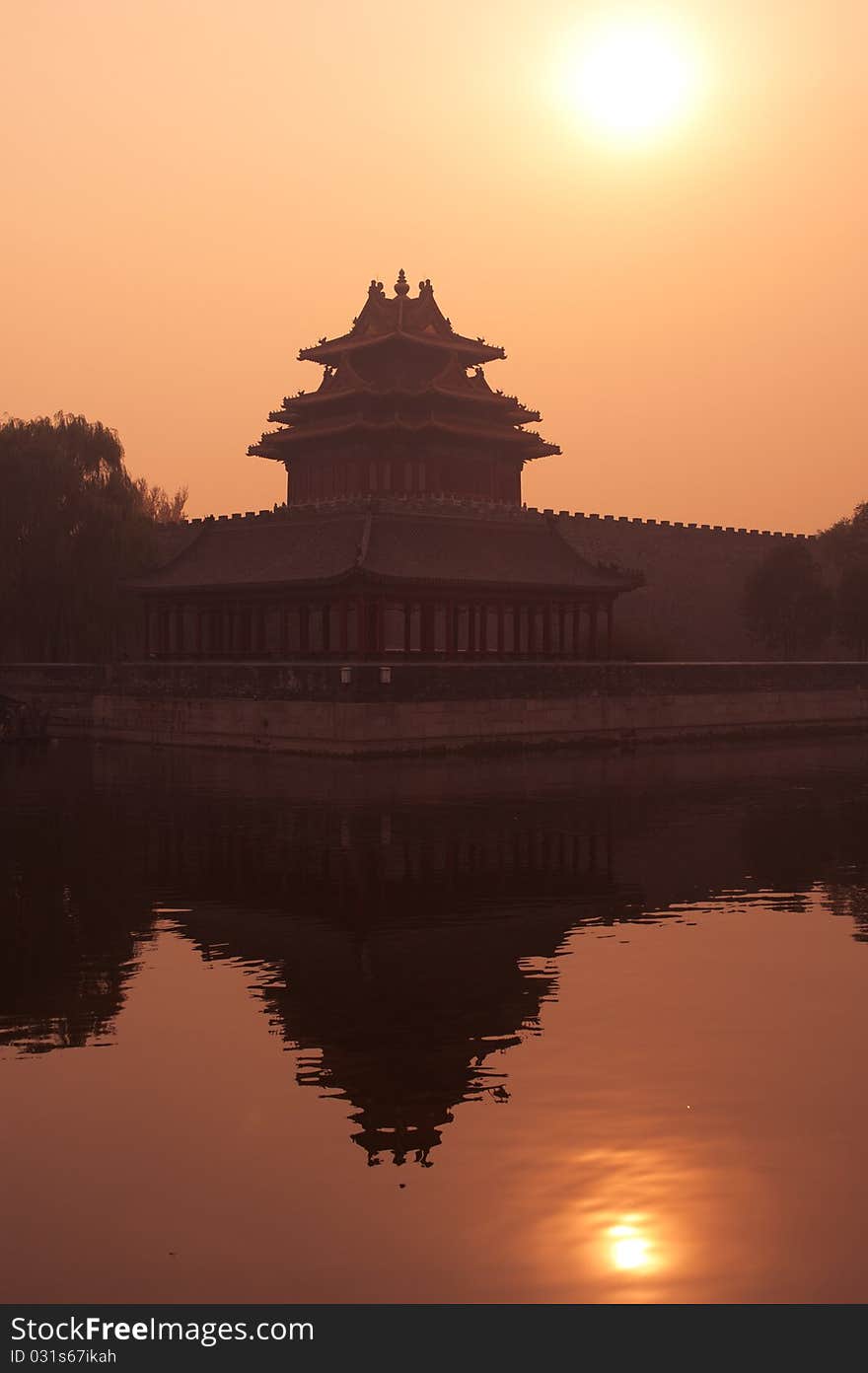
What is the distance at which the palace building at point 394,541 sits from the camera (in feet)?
126

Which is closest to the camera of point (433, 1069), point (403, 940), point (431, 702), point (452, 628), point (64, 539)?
A: point (433, 1069)

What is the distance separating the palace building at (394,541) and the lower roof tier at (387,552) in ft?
0.18

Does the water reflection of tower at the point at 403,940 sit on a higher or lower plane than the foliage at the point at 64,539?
lower

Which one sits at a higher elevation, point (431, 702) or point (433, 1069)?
point (431, 702)

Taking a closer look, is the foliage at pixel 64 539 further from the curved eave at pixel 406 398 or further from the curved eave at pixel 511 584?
the curved eave at pixel 511 584

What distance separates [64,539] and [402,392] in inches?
421

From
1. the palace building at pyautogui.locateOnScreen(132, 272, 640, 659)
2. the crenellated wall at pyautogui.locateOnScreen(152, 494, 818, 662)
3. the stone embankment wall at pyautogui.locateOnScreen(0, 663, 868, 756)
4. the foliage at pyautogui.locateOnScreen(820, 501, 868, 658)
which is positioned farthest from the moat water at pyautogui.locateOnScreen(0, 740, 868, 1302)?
the foliage at pyautogui.locateOnScreen(820, 501, 868, 658)

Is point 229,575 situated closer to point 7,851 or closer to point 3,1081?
point 7,851

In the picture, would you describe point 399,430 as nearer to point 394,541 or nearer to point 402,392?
point 402,392

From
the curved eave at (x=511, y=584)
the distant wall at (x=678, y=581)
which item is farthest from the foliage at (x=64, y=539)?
the distant wall at (x=678, y=581)

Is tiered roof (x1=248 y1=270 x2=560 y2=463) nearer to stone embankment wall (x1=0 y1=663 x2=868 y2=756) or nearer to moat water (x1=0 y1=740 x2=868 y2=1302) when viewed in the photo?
stone embankment wall (x1=0 y1=663 x2=868 y2=756)

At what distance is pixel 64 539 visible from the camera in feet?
139

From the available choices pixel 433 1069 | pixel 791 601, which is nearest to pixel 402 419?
pixel 791 601

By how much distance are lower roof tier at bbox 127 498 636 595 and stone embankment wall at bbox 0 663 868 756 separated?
431 centimetres
